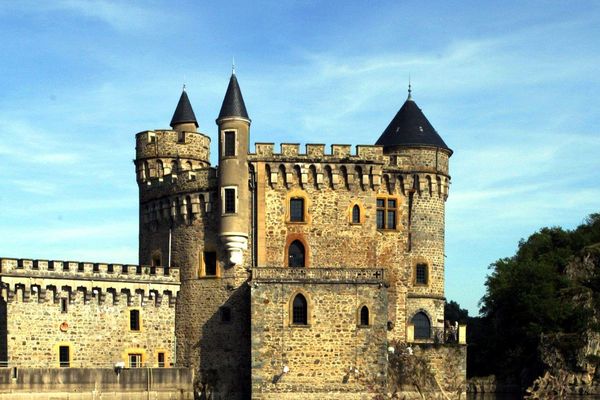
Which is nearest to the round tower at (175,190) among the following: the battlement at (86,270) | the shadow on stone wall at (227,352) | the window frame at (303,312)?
the battlement at (86,270)

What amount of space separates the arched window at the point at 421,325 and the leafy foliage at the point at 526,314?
29.8 ft

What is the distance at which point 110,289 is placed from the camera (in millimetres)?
54406

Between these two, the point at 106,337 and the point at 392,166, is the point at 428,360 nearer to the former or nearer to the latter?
the point at 392,166

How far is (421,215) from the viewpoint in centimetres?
5956

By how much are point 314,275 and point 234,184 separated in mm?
6617

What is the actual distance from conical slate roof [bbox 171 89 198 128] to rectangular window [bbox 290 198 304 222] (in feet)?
32.0

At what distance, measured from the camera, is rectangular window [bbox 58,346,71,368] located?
171ft

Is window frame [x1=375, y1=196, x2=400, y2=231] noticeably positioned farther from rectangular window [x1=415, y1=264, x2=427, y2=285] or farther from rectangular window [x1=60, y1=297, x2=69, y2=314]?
rectangular window [x1=60, y1=297, x2=69, y2=314]

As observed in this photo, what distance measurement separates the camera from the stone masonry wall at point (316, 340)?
51531mm

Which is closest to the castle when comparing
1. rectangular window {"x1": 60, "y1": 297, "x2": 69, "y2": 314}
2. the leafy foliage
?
rectangular window {"x1": 60, "y1": 297, "x2": 69, "y2": 314}

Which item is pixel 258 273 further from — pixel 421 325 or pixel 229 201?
pixel 421 325

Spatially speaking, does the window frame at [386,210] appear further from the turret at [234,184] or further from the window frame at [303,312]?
the window frame at [303,312]

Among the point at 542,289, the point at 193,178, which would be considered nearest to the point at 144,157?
the point at 193,178

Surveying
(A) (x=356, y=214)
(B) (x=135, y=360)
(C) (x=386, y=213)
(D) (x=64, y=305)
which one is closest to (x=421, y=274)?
(C) (x=386, y=213)
